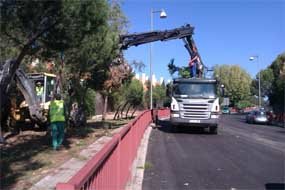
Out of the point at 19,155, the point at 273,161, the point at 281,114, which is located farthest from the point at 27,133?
the point at 281,114

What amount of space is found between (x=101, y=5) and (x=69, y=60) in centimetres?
787

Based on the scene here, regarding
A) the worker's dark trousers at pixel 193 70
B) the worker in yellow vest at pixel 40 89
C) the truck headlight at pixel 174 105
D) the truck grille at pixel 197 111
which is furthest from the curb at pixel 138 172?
the worker's dark trousers at pixel 193 70

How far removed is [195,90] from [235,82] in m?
83.0

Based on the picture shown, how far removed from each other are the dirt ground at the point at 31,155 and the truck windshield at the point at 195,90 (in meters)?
6.14

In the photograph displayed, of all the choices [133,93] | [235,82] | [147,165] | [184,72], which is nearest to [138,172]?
[147,165]

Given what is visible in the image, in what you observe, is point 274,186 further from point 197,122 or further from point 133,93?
point 133,93

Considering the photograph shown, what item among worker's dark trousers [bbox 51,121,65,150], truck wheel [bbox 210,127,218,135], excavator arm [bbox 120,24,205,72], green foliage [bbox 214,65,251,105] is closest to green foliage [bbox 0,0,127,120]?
worker's dark trousers [bbox 51,121,65,150]

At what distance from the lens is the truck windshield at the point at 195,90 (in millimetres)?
25480

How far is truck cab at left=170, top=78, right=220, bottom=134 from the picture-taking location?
2533 centimetres

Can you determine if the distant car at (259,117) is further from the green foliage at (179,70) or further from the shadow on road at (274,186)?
the shadow on road at (274,186)

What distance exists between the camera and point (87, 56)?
2005 centimetres

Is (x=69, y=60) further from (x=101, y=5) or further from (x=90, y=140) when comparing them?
(x=101, y=5)

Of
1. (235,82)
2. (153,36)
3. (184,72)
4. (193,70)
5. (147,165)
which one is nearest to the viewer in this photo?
(147,165)

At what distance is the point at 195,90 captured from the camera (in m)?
25.7
